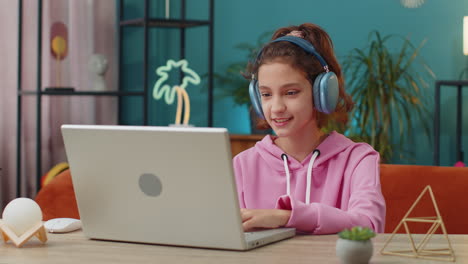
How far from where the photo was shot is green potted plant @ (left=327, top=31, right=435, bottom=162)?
13.6ft

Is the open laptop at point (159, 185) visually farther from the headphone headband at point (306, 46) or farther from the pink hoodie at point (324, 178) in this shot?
the headphone headband at point (306, 46)

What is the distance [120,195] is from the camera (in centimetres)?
133

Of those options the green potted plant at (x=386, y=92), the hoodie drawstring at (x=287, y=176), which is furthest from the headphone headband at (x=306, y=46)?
the green potted plant at (x=386, y=92)

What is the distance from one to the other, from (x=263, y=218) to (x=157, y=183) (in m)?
0.24

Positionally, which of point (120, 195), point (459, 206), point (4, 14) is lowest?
point (459, 206)

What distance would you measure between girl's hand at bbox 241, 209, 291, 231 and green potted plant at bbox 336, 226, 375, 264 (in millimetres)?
277

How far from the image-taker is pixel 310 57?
1754 mm

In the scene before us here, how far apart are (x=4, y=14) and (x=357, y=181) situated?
290 cm

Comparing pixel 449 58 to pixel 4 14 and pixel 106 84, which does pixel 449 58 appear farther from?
pixel 4 14

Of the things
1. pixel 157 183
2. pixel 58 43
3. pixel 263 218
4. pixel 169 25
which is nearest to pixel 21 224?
pixel 157 183

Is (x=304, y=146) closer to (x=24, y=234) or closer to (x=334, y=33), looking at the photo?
(x=24, y=234)

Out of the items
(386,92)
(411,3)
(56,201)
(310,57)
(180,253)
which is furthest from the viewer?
(411,3)

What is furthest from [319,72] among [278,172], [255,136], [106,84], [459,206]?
[106,84]

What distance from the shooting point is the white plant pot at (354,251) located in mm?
1132
